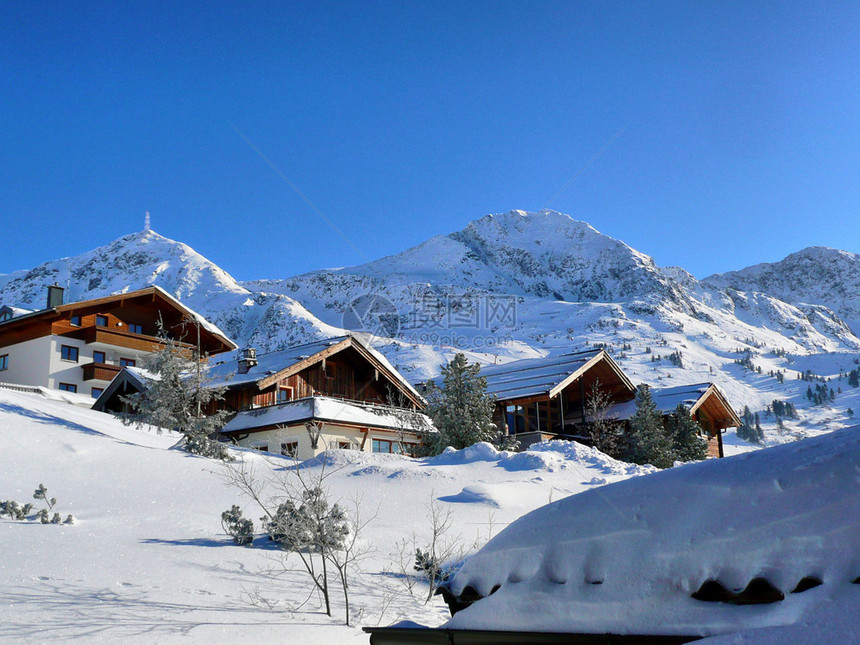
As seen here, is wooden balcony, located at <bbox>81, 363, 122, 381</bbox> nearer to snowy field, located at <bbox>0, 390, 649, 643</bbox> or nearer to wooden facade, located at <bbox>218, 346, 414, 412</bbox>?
wooden facade, located at <bbox>218, 346, 414, 412</bbox>

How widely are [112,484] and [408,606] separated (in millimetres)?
6985

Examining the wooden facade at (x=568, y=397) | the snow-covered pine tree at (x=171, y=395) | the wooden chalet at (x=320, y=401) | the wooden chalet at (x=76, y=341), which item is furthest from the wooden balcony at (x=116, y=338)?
the wooden facade at (x=568, y=397)

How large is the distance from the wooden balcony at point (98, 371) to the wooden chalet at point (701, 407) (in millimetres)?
25233

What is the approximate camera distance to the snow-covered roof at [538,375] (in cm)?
2892

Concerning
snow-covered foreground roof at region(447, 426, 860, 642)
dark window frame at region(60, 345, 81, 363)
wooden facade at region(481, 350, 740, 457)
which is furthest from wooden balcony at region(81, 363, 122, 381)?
snow-covered foreground roof at region(447, 426, 860, 642)

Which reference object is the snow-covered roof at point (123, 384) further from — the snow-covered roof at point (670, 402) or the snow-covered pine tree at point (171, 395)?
the snow-covered roof at point (670, 402)

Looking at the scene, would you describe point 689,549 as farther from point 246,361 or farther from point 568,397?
point 568,397

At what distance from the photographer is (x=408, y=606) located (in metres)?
7.46

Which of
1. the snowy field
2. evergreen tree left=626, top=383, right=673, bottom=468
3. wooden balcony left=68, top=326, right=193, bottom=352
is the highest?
wooden balcony left=68, top=326, right=193, bottom=352

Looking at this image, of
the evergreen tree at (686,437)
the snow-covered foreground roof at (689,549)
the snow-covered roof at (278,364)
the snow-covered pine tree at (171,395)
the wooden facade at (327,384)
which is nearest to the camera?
the snow-covered foreground roof at (689,549)

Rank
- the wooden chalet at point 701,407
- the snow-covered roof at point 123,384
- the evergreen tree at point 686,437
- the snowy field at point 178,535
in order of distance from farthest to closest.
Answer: the wooden chalet at point 701,407 → the evergreen tree at point 686,437 → the snow-covered roof at point 123,384 → the snowy field at point 178,535

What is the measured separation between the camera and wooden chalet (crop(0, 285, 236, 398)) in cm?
3238

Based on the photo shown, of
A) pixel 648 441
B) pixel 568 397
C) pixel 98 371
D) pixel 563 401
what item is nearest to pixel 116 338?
pixel 98 371

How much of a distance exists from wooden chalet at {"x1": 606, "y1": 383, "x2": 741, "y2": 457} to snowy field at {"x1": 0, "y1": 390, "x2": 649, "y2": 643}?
15.2 meters
